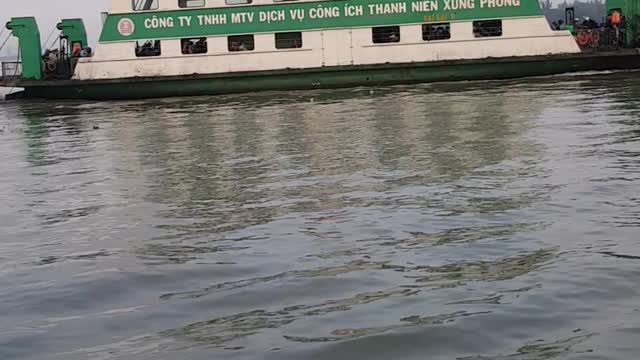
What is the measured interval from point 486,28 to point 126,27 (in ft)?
30.2

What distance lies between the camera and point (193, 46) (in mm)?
22141

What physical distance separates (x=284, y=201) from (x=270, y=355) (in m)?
3.63

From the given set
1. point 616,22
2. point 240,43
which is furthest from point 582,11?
point 240,43

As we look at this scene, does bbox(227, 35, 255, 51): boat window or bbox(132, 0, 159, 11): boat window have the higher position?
bbox(132, 0, 159, 11): boat window

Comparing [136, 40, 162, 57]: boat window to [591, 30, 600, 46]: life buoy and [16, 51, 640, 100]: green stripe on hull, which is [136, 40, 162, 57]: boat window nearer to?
[16, 51, 640, 100]: green stripe on hull

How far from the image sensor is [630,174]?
7605 mm

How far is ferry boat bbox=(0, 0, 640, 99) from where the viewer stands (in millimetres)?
21312

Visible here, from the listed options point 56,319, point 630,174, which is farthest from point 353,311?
point 630,174

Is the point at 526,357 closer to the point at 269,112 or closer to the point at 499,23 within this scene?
the point at 269,112

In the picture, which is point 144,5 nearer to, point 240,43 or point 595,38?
point 240,43

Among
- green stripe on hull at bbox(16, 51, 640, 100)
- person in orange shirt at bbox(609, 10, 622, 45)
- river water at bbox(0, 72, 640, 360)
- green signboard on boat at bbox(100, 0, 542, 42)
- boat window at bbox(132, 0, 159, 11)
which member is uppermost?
boat window at bbox(132, 0, 159, 11)

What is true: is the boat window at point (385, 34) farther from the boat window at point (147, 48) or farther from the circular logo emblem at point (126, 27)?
the circular logo emblem at point (126, 27)

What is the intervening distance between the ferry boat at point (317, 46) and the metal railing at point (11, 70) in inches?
61.8

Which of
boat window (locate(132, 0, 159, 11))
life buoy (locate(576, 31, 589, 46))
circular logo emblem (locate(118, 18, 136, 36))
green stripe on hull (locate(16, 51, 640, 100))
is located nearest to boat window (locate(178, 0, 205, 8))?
boat window (locate(132, 0, 159, 11))
